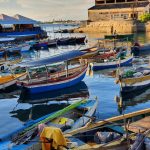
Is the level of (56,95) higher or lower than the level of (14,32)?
lower

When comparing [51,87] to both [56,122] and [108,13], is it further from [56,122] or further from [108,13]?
[108,13]

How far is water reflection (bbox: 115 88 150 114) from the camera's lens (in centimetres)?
2294

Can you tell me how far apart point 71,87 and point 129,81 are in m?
5.17

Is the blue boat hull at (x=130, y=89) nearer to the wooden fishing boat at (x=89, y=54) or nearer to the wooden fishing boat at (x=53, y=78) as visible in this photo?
the wooden fishing boat at (x=53, y=78)

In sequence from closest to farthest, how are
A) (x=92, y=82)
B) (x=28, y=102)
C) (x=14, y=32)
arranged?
(x=28, y=102) < (x=92, y=82) < (x=14, y=32)

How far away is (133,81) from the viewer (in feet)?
84.2

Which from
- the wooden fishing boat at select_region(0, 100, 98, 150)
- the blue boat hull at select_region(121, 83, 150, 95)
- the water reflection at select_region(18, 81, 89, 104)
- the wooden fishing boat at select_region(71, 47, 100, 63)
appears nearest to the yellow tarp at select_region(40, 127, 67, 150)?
the wooden fishing boat at select_region(0, 100, 98, 150)

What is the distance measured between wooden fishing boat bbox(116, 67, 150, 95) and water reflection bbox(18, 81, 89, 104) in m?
2.93

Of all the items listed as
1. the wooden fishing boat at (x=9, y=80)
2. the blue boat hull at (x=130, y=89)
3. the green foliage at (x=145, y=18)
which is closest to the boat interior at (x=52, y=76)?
the wooden fishing boat at (x=9, y=80)

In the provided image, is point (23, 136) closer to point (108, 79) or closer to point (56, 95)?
point (56, 95)

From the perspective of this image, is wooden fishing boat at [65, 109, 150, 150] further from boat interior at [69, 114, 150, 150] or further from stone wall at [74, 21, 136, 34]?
stone wall at [74, 21, 136, 34]

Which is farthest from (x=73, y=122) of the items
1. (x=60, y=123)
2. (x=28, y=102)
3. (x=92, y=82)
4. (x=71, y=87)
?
(x=92, y=82)

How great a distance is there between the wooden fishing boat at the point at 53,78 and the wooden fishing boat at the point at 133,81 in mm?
4046

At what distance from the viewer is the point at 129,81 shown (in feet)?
83.4
